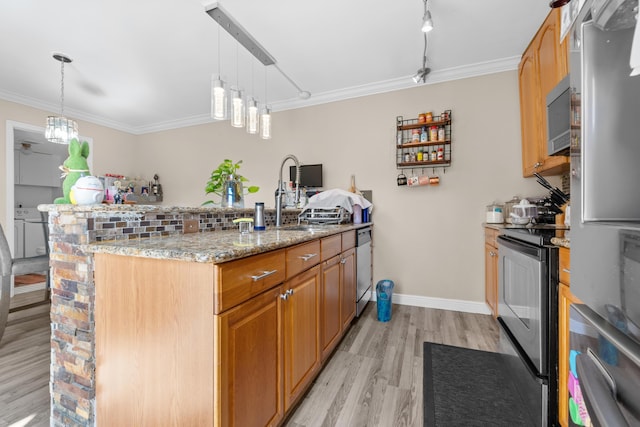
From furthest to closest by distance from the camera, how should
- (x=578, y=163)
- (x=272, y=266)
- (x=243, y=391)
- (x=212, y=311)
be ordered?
(x=272, y=266) < (x=243, y=391) < (x=212, y=311) < (x=578, y=163)

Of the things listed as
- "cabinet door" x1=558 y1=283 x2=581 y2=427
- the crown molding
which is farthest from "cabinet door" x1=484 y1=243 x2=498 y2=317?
the crown molding

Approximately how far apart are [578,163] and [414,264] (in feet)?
8.70

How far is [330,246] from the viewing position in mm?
1824

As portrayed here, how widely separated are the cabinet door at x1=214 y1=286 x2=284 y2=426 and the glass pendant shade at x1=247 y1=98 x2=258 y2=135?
1488mm

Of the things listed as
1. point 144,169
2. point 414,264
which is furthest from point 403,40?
point 144,169

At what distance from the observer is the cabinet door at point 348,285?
6.82 feet

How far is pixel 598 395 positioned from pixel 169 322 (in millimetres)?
1107

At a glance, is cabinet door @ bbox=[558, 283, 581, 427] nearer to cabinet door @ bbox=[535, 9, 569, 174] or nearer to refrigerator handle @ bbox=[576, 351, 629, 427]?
refrigerator handle @ bbox=[576, 351, 629, 427]

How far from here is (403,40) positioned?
2.36 meters

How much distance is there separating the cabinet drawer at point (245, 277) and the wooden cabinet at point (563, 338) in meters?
1.19

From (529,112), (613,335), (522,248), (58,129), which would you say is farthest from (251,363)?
(58,129)

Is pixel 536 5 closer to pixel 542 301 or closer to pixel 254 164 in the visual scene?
pixel 542 301

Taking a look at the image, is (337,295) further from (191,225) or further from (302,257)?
(191,225)

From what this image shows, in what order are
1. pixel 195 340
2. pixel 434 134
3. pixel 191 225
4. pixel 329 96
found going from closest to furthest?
pixel 195 340 → pixel 191 225 → pixel 434 134 → pixel 329 96
